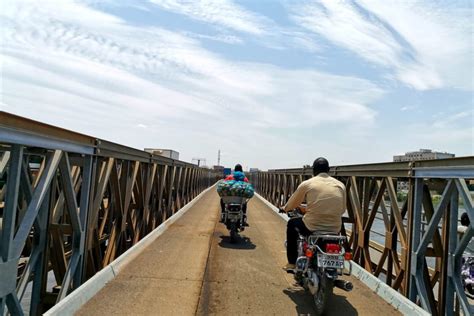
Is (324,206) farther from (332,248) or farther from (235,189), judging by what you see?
(235,189)

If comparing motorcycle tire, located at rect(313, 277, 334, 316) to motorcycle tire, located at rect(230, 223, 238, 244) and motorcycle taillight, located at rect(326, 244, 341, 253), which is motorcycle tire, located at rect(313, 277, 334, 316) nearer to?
motorcycle taillight, located at rect(326, 244, 341, 253)

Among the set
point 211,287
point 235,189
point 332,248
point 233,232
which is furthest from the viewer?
point 235,189

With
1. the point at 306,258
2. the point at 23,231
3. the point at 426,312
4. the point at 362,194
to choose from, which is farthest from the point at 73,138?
the point at 362,194

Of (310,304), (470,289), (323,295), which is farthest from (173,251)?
(470,289)

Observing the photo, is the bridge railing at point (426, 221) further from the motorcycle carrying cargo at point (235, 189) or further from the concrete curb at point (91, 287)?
the concrete curb at point (91, 287)

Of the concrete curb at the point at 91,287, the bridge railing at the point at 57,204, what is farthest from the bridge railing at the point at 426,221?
the bridge railing at the point at 57,204

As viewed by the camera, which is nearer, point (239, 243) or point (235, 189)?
point (239, 243)

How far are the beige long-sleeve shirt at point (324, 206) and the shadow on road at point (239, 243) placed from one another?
3.51 m

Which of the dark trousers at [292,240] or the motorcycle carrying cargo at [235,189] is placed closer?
the dark trousers at [292,240]

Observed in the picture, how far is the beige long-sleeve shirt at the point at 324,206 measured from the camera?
16.6ft

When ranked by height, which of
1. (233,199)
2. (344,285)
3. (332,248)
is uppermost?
(233,199)

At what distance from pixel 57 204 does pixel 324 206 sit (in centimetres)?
450

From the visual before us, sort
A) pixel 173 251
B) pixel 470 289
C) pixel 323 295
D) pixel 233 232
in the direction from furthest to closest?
pixel 233 232 < pixel 173 251 < pixel 470 289 < pixel 323 295

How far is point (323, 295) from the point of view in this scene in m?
4.54
